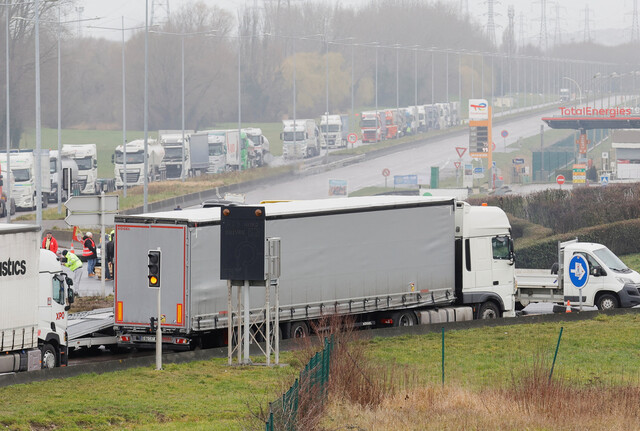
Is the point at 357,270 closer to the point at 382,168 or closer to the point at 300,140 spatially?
the point at 300,140

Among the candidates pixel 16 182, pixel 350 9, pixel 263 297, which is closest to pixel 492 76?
pixel 350 9

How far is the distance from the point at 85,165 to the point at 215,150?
12.2 metres

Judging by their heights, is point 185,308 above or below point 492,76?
below

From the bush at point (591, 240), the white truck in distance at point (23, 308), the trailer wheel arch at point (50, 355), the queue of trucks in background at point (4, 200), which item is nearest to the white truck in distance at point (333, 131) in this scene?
the queue of trucks in background at point (4, 200)

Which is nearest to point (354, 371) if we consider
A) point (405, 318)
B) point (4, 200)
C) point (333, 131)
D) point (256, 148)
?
point (405, 318)

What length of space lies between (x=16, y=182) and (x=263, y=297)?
44619 mm

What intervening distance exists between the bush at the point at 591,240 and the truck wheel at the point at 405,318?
789 inches

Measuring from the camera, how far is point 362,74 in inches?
6383

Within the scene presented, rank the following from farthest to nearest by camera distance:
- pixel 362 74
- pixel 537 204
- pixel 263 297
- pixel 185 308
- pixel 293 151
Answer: pixel 362 74
pixel 293 151
pixel 537 204
pixel 263 297
pixel 185 308

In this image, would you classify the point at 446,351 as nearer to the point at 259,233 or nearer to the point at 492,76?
the point at 259,233

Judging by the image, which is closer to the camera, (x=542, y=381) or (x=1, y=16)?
(x=542, y=381)

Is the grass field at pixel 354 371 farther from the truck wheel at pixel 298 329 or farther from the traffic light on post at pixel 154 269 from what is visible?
the traffic light on post at pixel 154 269

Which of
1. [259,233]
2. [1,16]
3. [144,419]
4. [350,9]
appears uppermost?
[350,9]

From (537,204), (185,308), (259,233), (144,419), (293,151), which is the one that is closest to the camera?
(144,419)
